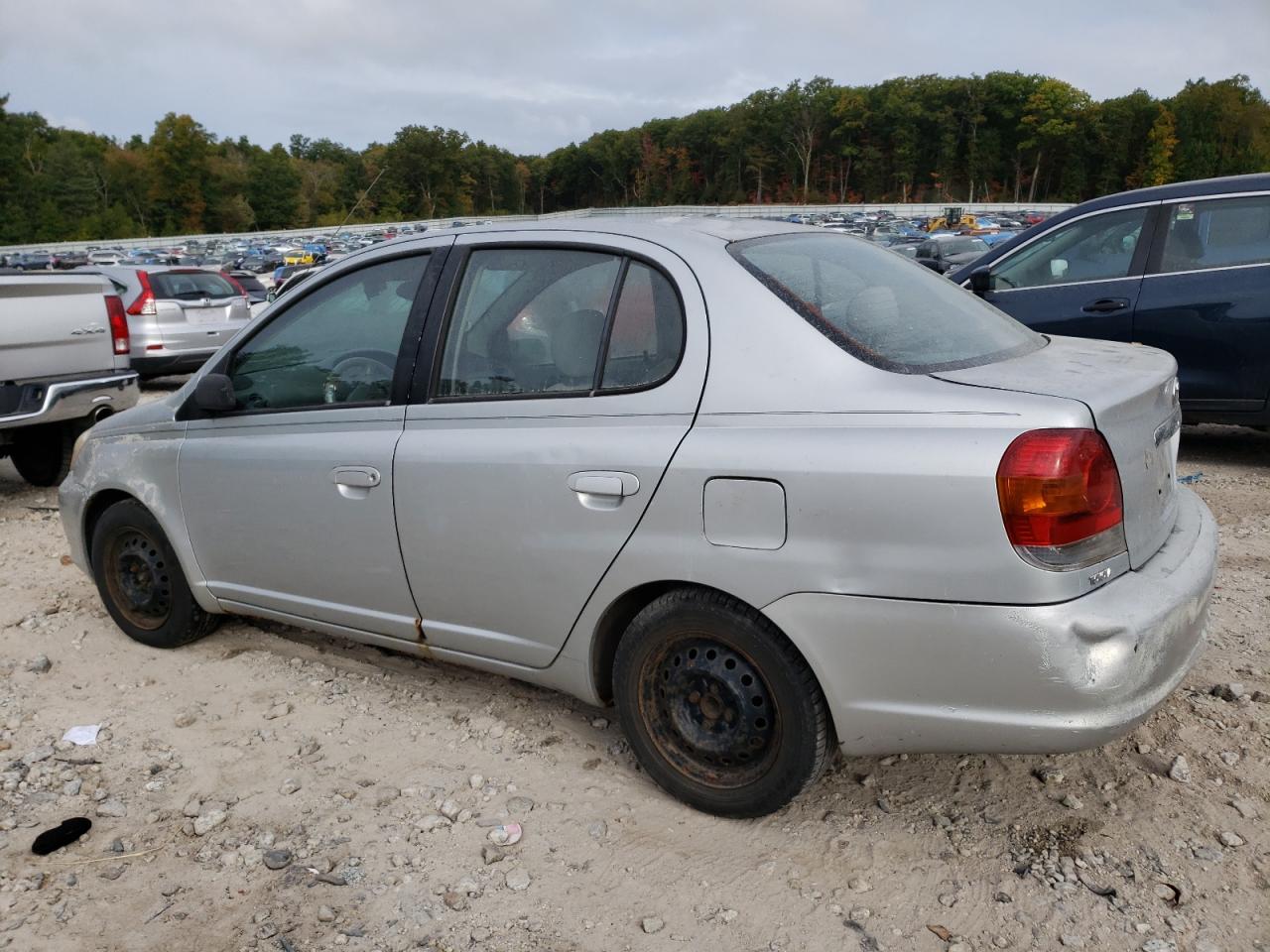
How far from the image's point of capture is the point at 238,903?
2.67m

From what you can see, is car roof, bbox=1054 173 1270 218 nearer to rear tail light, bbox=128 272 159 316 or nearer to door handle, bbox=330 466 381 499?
door handle, bbox=330 466 381 499

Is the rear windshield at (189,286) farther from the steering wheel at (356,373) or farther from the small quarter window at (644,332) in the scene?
the small quarter window at (644,332)

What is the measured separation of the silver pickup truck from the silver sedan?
3.57 metres

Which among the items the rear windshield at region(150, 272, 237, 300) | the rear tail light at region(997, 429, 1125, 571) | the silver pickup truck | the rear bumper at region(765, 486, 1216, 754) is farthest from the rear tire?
the rear tail light at region(997, 429, 1125, 571)

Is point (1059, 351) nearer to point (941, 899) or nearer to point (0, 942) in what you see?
point (941, 899)

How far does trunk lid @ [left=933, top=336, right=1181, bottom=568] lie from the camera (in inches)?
95.9

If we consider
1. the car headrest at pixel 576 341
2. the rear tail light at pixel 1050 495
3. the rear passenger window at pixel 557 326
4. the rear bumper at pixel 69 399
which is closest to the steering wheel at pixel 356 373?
the rear passenger window at pixel 557 326

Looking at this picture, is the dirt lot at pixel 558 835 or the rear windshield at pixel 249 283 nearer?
the dirt lot at pixel 558 835

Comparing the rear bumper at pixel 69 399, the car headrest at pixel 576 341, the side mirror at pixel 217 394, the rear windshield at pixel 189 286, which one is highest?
the car headrest at pixel 576 341

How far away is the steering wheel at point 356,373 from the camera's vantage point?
343 cm

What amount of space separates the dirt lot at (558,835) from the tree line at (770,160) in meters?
74.3

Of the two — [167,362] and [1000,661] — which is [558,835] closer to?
[1000,661]

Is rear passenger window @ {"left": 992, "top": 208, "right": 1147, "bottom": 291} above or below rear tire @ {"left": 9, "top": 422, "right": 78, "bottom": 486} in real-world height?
above

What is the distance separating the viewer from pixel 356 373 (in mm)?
3521
